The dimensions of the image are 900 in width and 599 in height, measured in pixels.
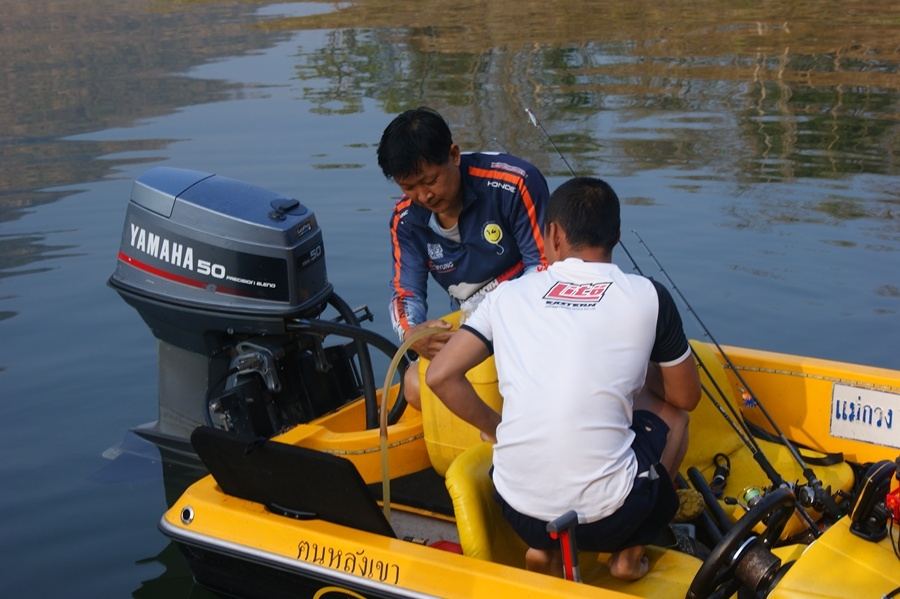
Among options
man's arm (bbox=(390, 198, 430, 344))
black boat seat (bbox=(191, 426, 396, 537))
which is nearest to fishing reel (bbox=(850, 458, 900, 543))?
black boat seat (bbox=(191, 426, 396, 537))

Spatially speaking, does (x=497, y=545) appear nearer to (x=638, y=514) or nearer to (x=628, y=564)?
(x=628, y=564)

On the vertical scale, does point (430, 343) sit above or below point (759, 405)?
above

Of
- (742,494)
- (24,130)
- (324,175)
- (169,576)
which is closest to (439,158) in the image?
(742,494)

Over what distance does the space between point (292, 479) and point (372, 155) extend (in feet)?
21.5

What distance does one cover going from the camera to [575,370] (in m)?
2.86

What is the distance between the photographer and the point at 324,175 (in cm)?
926

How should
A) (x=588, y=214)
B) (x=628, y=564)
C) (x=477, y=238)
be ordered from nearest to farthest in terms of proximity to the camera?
(x=588, y=214)
(x=628, y=564)
(x=477, y=238)

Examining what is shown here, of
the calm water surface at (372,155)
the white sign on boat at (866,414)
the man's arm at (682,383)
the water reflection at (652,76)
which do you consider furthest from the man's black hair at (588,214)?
the water reflection at (652,76)

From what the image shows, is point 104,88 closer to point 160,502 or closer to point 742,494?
point 160,502

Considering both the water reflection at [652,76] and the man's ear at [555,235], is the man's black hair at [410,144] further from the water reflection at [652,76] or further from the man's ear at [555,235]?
the water reflection at [652,76]

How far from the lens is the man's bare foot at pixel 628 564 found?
3.21 m

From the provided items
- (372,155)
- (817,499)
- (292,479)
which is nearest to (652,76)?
(372,155)

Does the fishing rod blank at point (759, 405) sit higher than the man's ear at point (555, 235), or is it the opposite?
the man's ear at point (555, 235)

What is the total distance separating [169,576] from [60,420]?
4.94 feet
